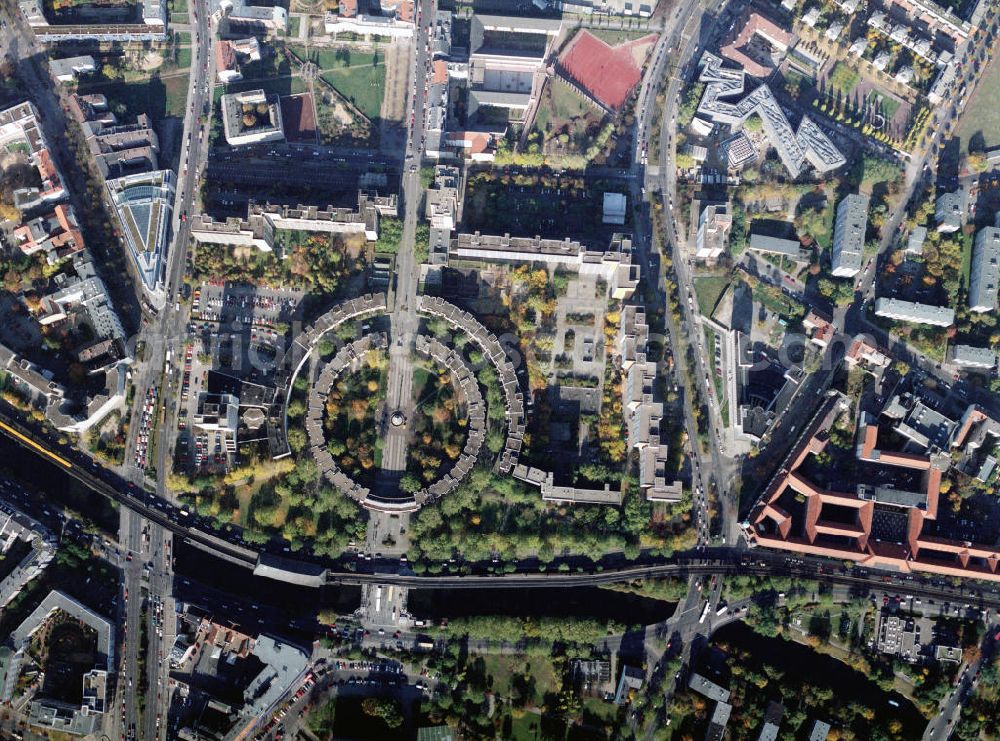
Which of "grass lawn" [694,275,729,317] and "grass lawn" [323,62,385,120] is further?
"grass lawn" [323,62,385,120]

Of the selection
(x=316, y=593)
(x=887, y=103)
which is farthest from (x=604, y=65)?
(x=316, y=593)

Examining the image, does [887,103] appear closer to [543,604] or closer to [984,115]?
[984,115]

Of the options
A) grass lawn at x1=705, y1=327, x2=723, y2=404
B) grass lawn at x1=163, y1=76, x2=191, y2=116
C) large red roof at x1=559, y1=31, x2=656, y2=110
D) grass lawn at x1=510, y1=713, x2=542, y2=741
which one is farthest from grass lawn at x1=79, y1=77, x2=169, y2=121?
grass lawn at x1=510, y1=713, x2=542, y2=741

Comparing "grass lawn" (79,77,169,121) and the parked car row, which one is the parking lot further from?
"grass lawn" (79,77,169,121)

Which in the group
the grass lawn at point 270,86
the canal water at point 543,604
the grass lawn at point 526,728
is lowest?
the grass lawn at point 526,728

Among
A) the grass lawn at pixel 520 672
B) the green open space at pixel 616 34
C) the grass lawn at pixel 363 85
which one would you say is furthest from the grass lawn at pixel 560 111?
the grass lawn at pixel 520 672

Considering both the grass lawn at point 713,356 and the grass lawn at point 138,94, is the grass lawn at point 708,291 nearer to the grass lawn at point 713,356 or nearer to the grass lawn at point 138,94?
the grass lawn at point 713,356
